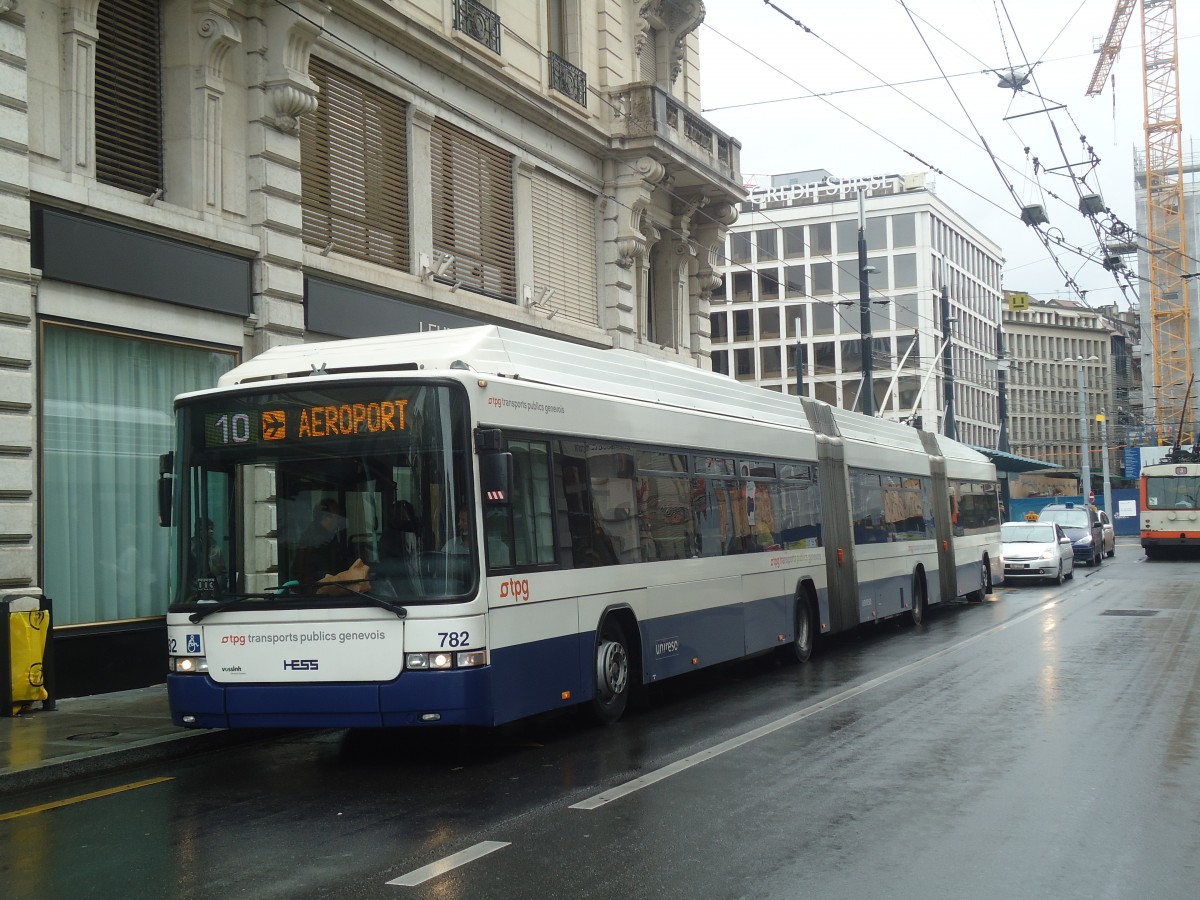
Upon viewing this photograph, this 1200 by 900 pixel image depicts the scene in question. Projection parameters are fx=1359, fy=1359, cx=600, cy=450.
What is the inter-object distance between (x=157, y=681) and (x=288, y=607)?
224 inches

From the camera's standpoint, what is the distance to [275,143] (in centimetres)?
1600

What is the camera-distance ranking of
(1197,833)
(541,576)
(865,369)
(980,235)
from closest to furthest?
(1197,833) < (541,576) < (865,369) < (980,235)

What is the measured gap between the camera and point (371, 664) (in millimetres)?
8836

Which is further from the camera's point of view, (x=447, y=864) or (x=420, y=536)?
(x=420, y=536)

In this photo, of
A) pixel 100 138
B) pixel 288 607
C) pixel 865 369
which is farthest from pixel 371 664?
pixel 865 369

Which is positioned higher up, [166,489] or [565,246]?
[565,246]

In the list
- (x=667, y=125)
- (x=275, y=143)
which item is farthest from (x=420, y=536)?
(x=667, y=125)

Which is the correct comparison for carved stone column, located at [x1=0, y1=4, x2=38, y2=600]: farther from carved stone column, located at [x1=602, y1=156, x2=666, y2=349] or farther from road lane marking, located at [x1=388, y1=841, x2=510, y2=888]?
carved stone column, located at [x1=602, y1=156, x2=666, y2=349]

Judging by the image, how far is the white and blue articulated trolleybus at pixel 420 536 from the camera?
8875mm

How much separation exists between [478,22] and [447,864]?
52.7 ft

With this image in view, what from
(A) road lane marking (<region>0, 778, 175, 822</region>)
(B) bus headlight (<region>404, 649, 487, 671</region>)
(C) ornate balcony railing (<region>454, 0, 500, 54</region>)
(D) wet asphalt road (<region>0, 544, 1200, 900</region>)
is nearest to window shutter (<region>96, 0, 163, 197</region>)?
(C) ornate balcony railing (<region>454, 0, 500, 54</region>)

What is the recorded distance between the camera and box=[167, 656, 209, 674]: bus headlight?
365 inches

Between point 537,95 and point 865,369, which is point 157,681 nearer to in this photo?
point 537,95

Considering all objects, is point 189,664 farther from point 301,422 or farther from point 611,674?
point 611,674
